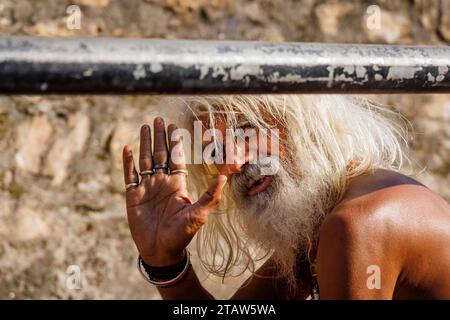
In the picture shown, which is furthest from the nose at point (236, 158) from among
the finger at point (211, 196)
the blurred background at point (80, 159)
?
the blurred background at point (80, 159)

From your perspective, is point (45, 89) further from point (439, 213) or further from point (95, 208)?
point (95, 208)

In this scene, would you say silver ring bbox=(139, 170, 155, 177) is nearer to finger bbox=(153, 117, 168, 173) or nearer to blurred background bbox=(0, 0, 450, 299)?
finger bbox=(153, 117, 168, 173)

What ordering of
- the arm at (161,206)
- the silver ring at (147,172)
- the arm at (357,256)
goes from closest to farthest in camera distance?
the arm at (357,256) → the arm at (161,206) → the silver ring at (147,172)

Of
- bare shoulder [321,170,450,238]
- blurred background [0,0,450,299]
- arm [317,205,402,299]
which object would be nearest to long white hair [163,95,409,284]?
bare shoulder [321,170,450,238]

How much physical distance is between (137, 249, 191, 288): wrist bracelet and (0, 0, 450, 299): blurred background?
98 cm

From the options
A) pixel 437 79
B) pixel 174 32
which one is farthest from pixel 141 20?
pixel 437 79

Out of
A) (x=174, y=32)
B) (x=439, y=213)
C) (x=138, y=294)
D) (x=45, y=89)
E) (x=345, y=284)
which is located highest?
(x=174, y=32)

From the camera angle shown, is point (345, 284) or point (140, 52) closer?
point (140, 52)

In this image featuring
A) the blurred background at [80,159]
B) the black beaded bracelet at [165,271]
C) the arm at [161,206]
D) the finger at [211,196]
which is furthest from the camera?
the blurred background at [80,159]

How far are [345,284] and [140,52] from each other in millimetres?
953

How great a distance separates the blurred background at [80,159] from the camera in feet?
10.1

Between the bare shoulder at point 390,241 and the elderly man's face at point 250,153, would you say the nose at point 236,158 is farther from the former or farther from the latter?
the bare shoulder at point 390,241

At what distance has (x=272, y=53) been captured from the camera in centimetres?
86

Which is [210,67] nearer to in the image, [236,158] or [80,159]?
[236,158]
